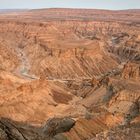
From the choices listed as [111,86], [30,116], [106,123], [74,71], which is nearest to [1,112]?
[30,116]

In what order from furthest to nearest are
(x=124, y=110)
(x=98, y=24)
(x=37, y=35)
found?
1. (x=98, y=24)
2. (x=37, y=35)
3. (x=124, y=110)

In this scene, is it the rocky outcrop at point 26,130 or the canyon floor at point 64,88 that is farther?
the canyon floor at point 64,88

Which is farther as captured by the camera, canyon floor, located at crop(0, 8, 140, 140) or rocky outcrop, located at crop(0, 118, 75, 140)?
canyon floor, located at crop(0, 8, 140, 140)

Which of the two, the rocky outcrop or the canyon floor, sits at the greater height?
the rocky outcrop

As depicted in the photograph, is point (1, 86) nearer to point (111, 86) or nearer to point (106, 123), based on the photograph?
A: point (111, 86)

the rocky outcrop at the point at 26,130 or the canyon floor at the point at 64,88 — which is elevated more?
the rocky outcrop at the point at 26,130

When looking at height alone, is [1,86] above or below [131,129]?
below

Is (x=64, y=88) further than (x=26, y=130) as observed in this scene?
Yes

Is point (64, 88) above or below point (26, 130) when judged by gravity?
below
